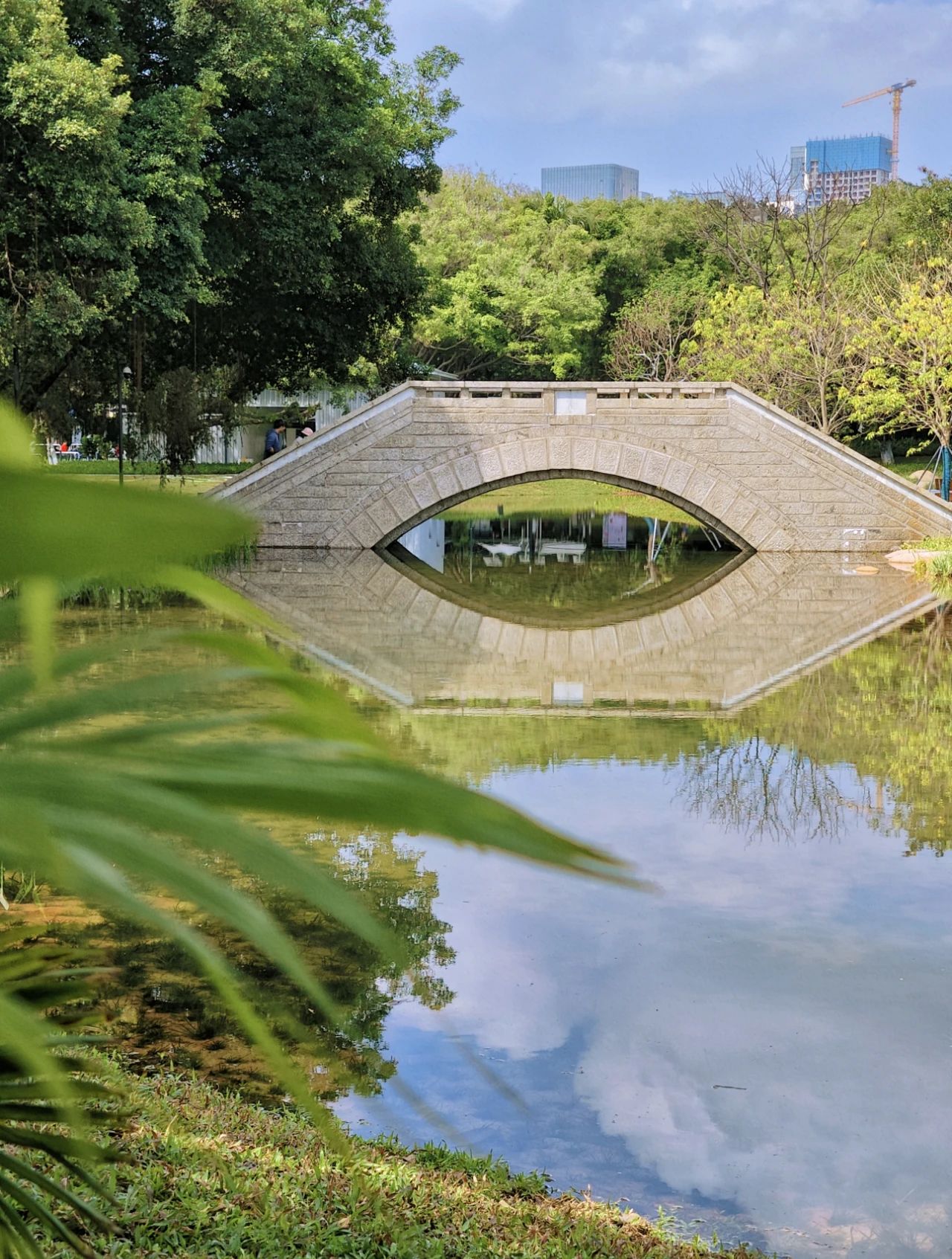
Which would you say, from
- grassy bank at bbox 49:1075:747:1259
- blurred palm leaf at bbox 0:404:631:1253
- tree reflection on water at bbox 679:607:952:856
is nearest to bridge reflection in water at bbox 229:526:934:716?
tree reflection on water at bbox 679:607:952:856

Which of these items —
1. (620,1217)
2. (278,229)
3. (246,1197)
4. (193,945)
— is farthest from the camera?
(278,229)

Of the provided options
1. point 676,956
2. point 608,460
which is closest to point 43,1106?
point 676,956

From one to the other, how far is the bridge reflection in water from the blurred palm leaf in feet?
22.9

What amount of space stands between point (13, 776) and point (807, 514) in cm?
2141

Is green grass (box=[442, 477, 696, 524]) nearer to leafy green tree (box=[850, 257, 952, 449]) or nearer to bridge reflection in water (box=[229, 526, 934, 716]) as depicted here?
leafy green tree (box=[850, 257, 952, 449])

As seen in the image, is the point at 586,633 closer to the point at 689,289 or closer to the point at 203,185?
the point at 203,185

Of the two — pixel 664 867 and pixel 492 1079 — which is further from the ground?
pixel 492 1079

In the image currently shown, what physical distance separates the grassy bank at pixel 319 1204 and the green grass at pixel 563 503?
93.9ft

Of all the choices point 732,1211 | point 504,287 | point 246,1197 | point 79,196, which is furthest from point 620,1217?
point 504,287

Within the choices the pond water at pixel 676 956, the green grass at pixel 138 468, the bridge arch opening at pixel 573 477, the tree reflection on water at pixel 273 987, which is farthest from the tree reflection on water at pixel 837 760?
the green grass at pixel 138 468

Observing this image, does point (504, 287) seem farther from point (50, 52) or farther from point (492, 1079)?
point (492, 1079)

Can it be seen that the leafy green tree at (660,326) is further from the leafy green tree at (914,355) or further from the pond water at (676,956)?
the pond water at (676,956)

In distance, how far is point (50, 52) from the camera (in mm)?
14977

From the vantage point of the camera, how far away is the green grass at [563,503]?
34.9 metres
